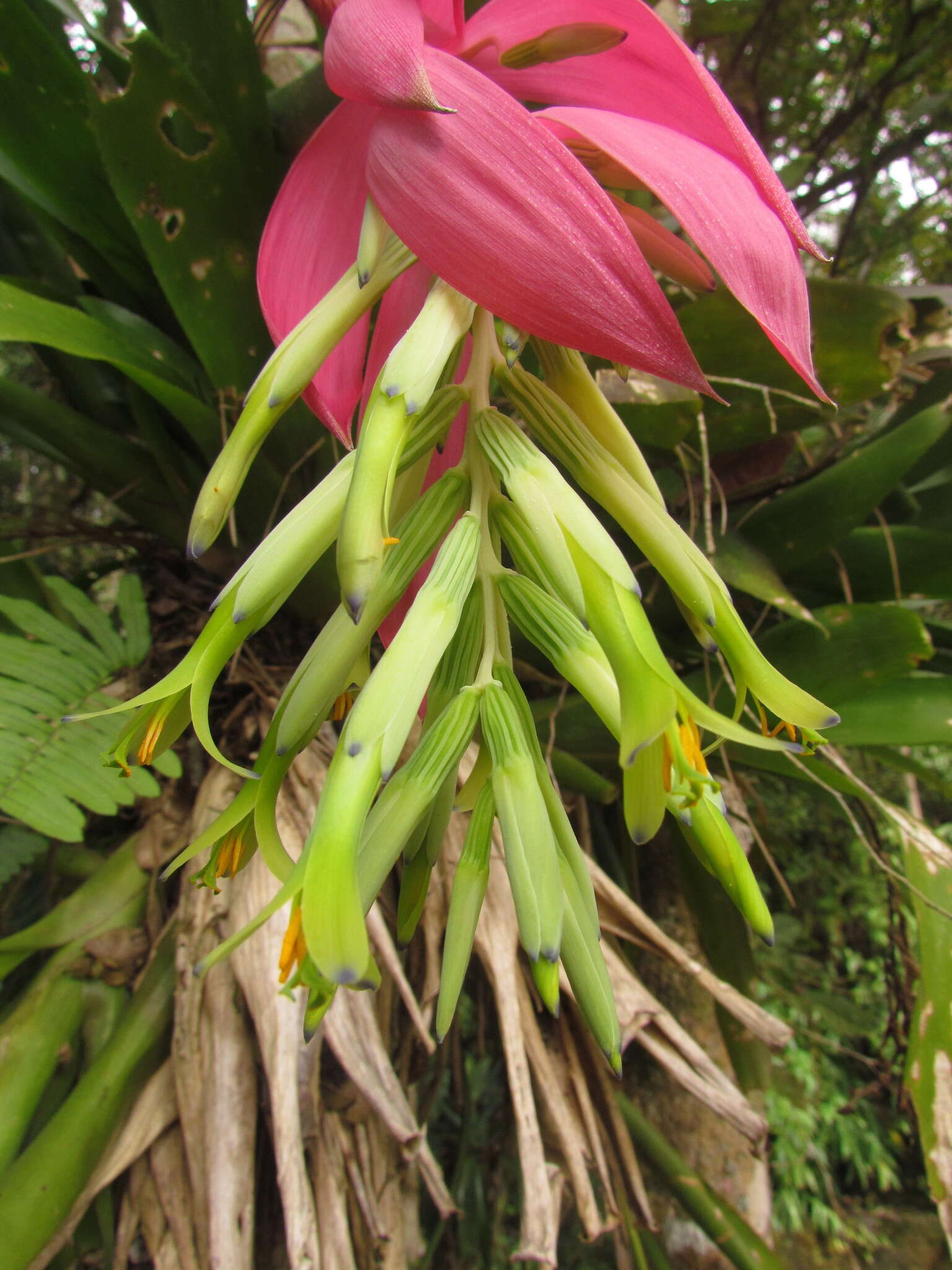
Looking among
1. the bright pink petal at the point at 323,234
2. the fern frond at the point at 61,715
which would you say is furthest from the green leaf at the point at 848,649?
the fern frond at the point at 61,715

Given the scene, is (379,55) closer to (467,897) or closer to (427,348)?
(427,348)

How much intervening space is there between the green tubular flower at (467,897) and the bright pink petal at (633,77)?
0.25 m

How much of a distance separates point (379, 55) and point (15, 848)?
643 mm

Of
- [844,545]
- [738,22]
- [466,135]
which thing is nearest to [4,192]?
[466,135]

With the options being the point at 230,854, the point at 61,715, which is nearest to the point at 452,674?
the point at 230,854

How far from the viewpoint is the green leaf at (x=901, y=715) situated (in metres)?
0.60

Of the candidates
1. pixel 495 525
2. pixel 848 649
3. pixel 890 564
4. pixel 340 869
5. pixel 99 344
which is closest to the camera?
pixel 340 869

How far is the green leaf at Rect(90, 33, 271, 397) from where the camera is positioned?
0.48 m

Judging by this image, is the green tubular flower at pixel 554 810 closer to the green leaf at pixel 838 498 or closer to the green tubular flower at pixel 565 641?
the green tubular flower at pixel 565 641

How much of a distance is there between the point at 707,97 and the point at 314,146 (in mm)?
192

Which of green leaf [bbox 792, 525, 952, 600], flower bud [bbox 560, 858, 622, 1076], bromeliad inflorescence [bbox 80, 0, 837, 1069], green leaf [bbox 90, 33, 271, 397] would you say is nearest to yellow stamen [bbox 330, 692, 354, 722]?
bromeliad inflorescence [bbox 80, 0, 837, 1069]

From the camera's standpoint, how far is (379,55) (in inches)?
10.3

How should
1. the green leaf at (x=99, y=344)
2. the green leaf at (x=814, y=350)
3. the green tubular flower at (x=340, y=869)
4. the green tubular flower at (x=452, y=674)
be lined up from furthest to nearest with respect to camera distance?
the green leaf at (x=814, y=350)
the green leaf at (x=99, y=344)
the green tubular flower at (x=452, y=674)
the green tubular flower at (x=340, y=869)

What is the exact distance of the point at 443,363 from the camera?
0.28m
